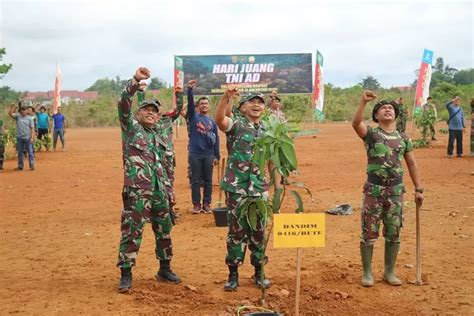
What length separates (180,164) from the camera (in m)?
17.4

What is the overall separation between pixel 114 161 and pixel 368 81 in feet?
175

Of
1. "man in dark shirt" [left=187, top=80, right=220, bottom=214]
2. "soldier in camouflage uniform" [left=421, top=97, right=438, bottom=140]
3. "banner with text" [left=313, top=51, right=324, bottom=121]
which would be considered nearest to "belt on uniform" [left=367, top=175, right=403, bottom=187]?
"man in dark shirt" [left=187, top=80, right=220, bottom=214]

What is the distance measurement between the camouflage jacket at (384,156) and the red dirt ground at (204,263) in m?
0.95

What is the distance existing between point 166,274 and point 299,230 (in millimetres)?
1824

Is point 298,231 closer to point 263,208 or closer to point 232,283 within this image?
point 263,208

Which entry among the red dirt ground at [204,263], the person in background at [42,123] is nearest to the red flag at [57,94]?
the person in background at [42,123]

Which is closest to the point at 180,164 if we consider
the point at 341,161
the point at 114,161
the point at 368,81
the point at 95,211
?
the point at 114,161

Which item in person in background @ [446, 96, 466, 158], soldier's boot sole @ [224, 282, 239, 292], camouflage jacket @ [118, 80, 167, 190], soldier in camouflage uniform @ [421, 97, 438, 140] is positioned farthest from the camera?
soldier in camouflage uniform @ [421, 97, 438, 140]

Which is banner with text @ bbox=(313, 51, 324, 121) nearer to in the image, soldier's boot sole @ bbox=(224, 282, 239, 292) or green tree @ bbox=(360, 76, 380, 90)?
soldier's boot sole @ bbox=(224, 282, 239, 292)

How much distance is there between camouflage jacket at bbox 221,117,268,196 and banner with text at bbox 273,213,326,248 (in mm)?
963

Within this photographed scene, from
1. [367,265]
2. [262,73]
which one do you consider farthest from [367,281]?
[262,73]

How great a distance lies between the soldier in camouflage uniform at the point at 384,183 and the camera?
521 centimetres

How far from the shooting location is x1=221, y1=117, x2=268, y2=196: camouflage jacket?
16.6 feet

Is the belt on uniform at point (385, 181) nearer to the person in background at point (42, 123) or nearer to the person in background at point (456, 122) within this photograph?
the person in background at point (456, 122)
